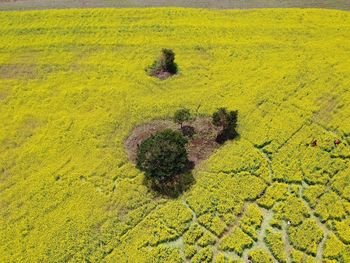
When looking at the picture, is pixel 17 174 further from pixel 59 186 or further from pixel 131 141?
pixel 131 141

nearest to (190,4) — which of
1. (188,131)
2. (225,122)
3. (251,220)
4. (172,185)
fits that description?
(188,131)

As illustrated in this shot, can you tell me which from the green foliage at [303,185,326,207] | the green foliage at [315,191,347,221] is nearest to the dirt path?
the green foliage at [303,185,326,207]

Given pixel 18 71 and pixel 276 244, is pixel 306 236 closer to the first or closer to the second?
pixel 276 244

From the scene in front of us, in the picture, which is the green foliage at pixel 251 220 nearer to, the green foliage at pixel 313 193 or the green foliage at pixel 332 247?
the green foliage at pixel 313 193


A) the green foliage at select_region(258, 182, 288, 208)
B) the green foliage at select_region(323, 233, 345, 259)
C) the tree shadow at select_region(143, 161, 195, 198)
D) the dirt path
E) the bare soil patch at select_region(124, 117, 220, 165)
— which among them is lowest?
the green foliage at select_region(323, 233, 345, 259)

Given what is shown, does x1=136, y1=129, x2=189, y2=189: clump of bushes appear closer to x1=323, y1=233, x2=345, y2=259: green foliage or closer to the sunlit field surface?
the sunlit field surface

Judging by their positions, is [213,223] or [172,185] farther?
[172,185]
